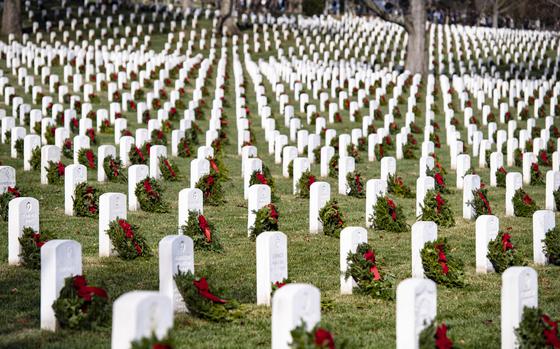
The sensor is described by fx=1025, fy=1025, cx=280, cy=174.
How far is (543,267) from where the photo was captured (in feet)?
38.0

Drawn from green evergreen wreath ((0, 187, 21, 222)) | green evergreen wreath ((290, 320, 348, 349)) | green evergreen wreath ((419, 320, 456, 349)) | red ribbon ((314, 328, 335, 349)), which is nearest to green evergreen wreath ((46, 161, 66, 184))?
green evergreen wreath ((0, 187, 21, 222))

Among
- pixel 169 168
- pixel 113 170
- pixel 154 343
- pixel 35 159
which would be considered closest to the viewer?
pixel 154 343

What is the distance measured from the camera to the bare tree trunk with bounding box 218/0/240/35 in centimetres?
4753

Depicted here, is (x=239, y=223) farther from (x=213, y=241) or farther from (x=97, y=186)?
(x=97, y=186)

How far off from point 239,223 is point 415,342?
24.5ft

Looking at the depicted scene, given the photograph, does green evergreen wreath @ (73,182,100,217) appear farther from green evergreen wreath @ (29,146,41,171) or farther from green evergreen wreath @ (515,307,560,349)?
green evergreen wreath @ (515,307,560,349)

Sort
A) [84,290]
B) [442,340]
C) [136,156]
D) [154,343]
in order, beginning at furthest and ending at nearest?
1. [136,156]
2. [84,290]
3. [442,340]
4. [154,343]

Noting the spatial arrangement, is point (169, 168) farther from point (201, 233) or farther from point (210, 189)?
point (201, 233)

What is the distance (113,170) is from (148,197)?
111 inches

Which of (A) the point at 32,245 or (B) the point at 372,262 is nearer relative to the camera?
(B) the point at 372,262

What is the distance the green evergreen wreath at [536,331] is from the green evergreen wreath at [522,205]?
7974 millimetres

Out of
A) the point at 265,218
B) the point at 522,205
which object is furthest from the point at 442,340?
the point at 522,205

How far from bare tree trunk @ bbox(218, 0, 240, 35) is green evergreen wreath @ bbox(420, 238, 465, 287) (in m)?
38.1

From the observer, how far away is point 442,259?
10203mm
